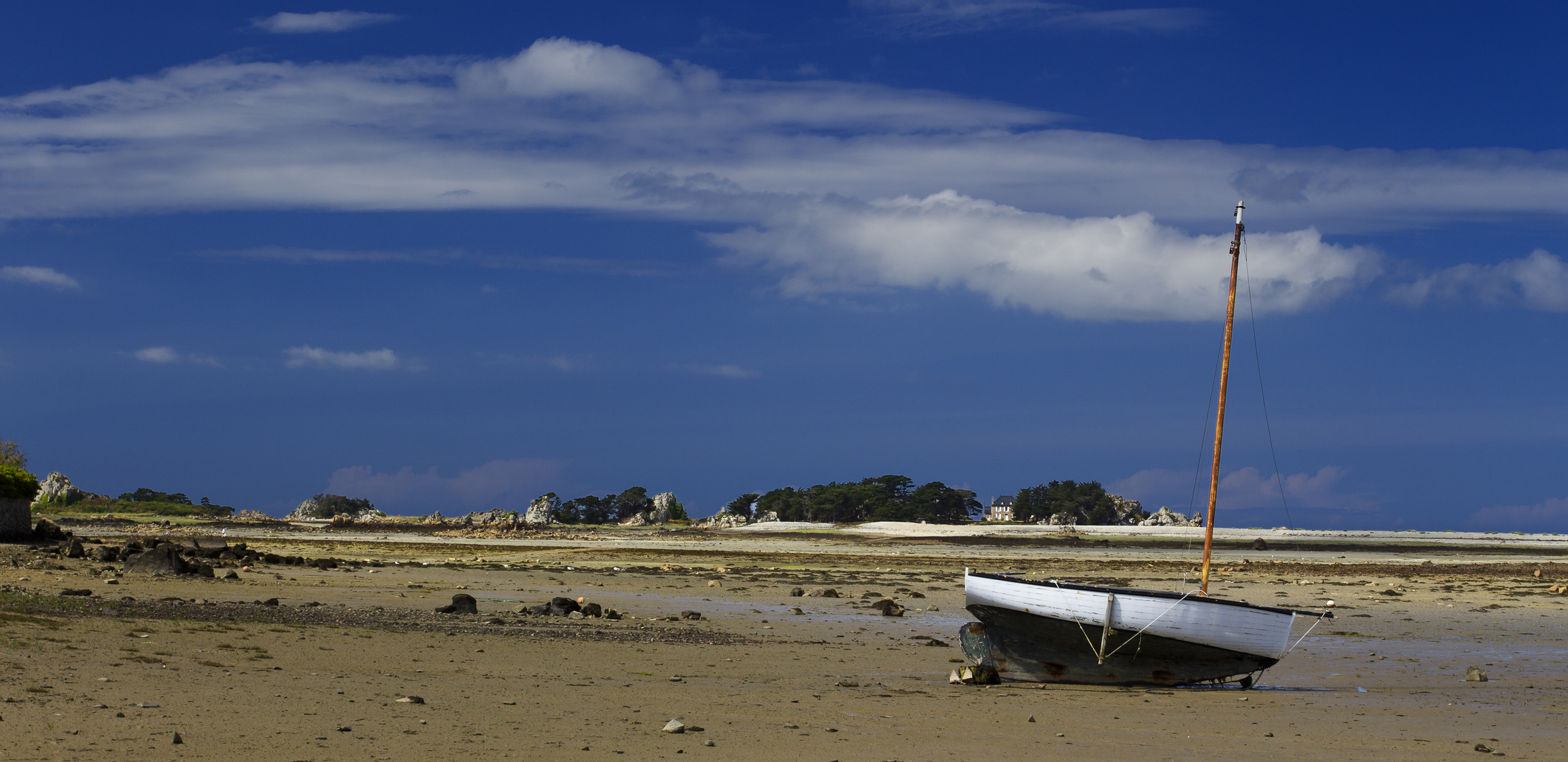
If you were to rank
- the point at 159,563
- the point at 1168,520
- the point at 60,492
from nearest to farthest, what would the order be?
the point at 159,563 → the point at 60,492 → the point at 1168,520

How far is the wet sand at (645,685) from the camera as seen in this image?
10.6m

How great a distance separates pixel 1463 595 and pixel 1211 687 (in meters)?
21.7

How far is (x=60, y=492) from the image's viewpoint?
3652 inches

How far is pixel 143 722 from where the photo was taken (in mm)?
10164

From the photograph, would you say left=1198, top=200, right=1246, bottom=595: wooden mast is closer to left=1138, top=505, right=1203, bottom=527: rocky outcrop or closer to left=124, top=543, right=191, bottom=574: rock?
left=124, top=543, right=191, bottom=574: rock

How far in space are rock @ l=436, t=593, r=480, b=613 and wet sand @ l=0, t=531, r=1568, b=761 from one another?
410 mm

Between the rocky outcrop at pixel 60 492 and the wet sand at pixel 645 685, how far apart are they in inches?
3028

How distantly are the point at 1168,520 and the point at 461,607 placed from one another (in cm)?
10862

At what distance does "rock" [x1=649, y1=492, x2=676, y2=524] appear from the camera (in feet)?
361

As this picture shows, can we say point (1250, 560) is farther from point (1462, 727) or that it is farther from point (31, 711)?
point (31, 711)

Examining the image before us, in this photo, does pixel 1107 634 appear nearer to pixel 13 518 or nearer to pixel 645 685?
pixel 645 685

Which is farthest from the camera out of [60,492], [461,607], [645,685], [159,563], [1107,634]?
[60,492]

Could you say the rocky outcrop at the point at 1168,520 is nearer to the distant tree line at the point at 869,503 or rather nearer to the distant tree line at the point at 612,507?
the distant tree line at the point at 869,503

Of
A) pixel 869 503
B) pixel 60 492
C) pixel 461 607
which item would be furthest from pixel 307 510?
pixel 461 607
